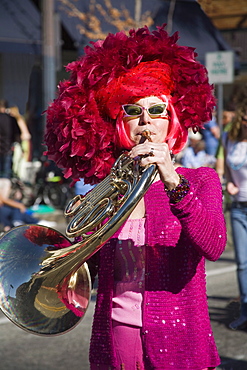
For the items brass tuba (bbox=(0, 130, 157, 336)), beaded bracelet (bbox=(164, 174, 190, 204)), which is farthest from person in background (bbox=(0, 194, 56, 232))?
beaded bracelet (bbox=(164, 174, 190, 204))

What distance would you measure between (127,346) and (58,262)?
41cm

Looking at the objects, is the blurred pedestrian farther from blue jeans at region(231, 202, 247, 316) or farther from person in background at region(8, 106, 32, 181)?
blue jeans at region(231, 202, 247, 316)

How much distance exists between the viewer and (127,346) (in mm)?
2328

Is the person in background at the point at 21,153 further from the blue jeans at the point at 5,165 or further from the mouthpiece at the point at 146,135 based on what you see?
the mouthpiece at the point at 146,135

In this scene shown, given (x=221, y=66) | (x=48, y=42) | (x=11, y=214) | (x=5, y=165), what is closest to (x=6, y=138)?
(x=5, y=165)

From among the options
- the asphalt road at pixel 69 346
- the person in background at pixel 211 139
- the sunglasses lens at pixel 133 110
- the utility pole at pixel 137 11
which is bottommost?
the asphalt road at pixel 69 346

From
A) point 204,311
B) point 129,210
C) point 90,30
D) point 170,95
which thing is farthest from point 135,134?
point 90,30

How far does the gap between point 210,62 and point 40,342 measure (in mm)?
7875

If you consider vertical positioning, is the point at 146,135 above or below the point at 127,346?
above

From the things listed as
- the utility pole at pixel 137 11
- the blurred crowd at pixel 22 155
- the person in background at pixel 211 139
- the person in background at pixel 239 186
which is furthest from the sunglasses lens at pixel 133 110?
the utility pole at pixel 137 11

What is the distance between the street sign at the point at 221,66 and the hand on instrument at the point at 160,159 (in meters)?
9.61

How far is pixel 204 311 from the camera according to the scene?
2.35 metres

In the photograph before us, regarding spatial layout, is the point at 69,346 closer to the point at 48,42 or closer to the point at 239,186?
the point at 239,186

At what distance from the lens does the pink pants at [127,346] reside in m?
2.32
